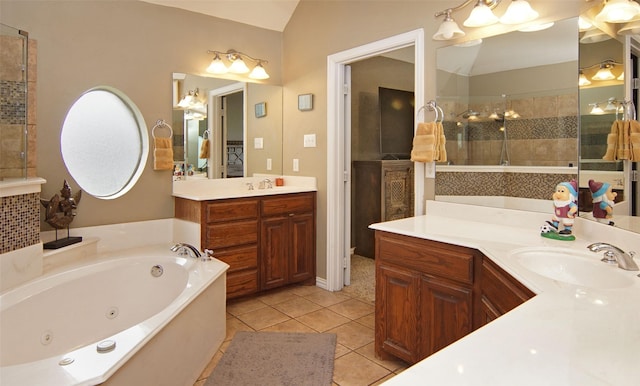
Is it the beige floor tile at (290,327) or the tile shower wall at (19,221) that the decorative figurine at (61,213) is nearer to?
the tile shower wall at (19,221)

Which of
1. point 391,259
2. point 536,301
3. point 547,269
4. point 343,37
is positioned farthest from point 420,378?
point 343,37

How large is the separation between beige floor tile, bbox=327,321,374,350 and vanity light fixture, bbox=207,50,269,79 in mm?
2409

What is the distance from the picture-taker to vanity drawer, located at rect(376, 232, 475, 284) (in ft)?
6.33

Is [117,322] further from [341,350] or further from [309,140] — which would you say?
[309,140]

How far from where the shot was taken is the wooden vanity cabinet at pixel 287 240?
351 cm

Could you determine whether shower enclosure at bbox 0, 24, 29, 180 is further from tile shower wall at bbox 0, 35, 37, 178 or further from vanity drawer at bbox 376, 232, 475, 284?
vanity drawer at bbox 376, 232, 475, 284

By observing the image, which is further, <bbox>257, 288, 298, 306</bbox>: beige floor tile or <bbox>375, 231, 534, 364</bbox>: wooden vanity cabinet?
<bbox>257, 288, 298, 306</bbox>: beige floor tile

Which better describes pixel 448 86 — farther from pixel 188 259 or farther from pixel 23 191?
pixel 23 191

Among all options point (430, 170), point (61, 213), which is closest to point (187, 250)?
point (61, 213)

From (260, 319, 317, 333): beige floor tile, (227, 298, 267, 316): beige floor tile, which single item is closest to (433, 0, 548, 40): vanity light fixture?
(260, 319, 317, 333): beige floor tile

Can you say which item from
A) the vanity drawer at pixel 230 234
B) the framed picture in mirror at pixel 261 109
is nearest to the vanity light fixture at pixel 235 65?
the framed picture in mirror at pixel 261 109

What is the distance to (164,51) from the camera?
134 inches

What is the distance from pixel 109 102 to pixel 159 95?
0.38 m

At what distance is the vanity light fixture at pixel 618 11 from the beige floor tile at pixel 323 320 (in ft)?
7.75
